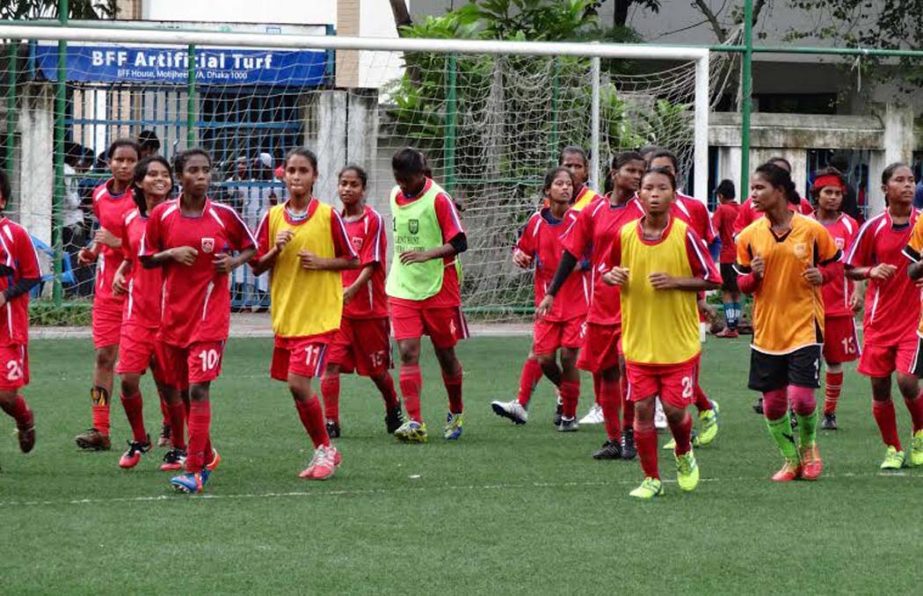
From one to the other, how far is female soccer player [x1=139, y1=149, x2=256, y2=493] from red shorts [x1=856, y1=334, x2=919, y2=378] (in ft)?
12.5

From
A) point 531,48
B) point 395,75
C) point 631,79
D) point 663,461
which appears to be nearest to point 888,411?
point 663,461

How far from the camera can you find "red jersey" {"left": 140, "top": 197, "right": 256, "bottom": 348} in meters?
9.34

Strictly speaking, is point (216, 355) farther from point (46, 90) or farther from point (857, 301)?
point (46, 90)

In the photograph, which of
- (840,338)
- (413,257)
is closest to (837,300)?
(840,338)

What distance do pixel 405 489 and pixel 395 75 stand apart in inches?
509

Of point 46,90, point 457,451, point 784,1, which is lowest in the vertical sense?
point 457,451

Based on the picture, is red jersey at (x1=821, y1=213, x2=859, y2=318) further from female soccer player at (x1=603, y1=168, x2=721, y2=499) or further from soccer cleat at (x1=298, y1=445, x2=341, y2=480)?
soccer cleat at (x1=298, y1=445, x2=341, y2=480)

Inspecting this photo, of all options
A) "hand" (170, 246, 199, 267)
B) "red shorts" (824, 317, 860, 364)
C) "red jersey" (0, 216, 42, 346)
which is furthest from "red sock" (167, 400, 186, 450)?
"red shorts" (824, 317, 860, 364)

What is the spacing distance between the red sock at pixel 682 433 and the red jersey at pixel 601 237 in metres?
1.48

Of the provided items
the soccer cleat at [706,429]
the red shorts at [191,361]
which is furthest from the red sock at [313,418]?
the soccer cleat at [706,429]

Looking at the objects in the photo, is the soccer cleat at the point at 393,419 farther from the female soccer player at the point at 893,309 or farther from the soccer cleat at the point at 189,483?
the female soccer player at the point at 893,309

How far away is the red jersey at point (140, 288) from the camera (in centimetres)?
1024

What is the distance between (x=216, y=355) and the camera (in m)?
9.31

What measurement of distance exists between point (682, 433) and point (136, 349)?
333 cm
